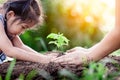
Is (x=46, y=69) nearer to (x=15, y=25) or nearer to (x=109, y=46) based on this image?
(x=109, y=46)

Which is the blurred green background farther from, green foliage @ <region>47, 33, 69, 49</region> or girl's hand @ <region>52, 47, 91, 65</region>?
girl's hand @ <region>52, 47, 91, 65</region>

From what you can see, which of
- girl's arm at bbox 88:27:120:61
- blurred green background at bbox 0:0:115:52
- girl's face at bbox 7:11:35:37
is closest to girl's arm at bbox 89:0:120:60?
girl's arm at bbox 88:27:120:61

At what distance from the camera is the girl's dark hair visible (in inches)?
179

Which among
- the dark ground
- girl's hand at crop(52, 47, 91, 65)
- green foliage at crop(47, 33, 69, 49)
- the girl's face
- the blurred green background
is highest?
the blurred green background

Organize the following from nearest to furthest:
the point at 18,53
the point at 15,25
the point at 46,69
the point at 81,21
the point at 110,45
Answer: the point at 46,69 < the point at 110,45 < the point at 18,53 < the point at 15,25 < the point at 81,21

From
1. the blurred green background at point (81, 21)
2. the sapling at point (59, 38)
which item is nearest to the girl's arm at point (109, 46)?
the sapling at point (59, 38)

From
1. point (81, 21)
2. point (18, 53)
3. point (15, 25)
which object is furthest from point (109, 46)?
point (81, 21)

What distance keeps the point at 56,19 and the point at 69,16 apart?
0.75 feet

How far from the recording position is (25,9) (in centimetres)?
455

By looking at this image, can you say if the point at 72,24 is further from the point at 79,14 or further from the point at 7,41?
the point at 7,41

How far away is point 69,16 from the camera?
725cm

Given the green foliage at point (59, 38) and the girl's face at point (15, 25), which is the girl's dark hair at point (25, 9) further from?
the green foliage at point (59, 38)

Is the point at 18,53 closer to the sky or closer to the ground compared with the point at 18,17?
closer to the ground

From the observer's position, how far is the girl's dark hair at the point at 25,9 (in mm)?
4539
